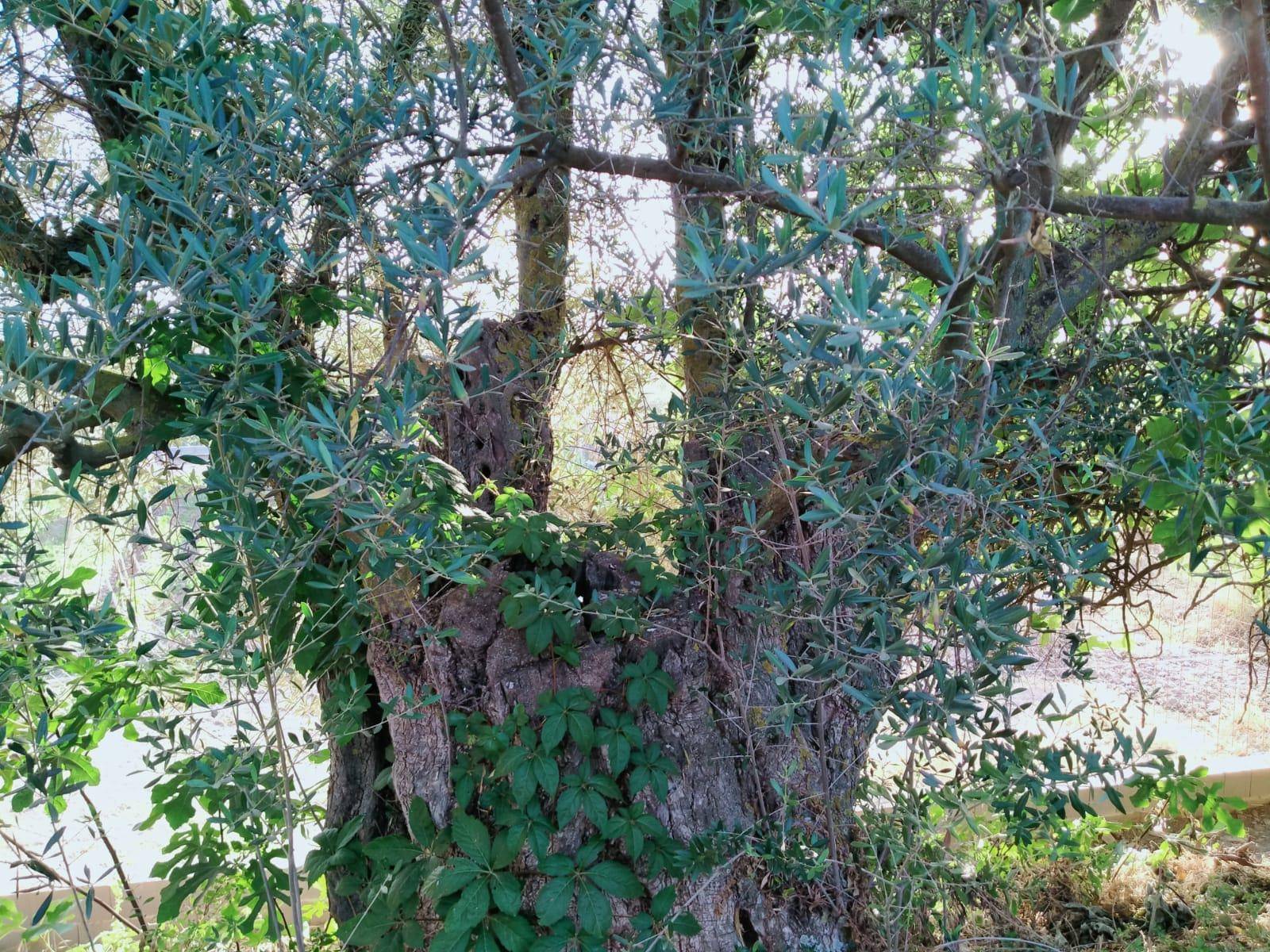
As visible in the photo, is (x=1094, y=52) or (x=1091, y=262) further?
(x=1091, y=262)

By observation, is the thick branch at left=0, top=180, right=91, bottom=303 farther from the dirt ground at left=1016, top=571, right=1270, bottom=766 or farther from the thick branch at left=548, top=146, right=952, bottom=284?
the dirt ground at left=1016, top=571, right=1270, bottom=766

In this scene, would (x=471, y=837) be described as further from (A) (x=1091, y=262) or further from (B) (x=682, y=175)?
(A) (x=1091, y=262)

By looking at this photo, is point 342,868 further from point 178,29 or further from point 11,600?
point 178,29

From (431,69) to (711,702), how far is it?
1572 mm

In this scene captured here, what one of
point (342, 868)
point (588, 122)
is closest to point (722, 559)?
point (588, 122)

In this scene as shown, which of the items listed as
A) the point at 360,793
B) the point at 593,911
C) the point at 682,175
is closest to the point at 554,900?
the point at 593,911

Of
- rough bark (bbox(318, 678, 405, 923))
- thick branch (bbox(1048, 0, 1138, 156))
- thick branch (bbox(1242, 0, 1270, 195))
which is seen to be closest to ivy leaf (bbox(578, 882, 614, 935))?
rough bark (bbox(318, 678, 405, 923))

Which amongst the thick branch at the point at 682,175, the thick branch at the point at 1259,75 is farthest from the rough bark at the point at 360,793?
the thick branch at the point at 1259,75

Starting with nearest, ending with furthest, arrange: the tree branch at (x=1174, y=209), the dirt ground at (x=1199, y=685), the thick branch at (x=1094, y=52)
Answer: the tree branch at (x=1174, y=209) → the thick branch at (x=1094, y=52) → the dirt ground at (x=1199, y=685)

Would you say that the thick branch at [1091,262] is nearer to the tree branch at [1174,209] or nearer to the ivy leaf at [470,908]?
the tree branch at [1174,209]

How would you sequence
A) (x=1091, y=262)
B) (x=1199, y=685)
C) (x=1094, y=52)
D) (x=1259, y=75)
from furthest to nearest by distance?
(x=1199, y=685) → (x=1091, y=262) → (x=1094, y=52) → (x=1259, y=75)

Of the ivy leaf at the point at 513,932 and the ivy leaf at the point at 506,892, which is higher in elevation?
the ivy leaf at the point at 506,892

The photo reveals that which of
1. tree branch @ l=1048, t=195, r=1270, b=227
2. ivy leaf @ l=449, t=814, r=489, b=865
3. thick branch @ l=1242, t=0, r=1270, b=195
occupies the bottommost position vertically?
ivy leaf @ l=449, t=814, r=489, b=865

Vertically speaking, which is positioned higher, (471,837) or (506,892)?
(471,837)
